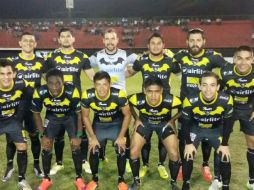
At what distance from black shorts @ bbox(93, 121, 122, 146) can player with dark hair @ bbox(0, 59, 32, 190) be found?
3.52 feet

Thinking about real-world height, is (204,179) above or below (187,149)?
below

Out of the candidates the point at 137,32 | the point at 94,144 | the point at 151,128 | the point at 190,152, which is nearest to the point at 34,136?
the point at 94,144

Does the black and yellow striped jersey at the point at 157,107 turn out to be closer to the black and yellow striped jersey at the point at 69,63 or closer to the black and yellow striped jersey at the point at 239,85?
the black and yellow striped jersey at the point at 239,85

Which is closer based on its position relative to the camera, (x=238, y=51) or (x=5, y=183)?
(x=238, y=51)

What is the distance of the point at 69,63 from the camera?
5566mm

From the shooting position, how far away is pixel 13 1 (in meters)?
31.5

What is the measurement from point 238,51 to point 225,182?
189 centimetres

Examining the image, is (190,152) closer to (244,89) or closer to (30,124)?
(244,89)

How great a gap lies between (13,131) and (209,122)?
2.84 metres

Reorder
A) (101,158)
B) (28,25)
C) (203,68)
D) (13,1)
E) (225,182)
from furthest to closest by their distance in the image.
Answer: (13,1)
(28,25)
(101,158)
(203,68)
(225,182)

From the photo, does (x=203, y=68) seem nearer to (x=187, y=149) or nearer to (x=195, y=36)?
(x=195, y=36)

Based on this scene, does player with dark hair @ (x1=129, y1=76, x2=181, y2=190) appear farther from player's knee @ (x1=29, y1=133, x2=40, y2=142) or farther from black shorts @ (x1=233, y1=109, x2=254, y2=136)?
player's knee @ (x1=29, y1=133, x2=40, y2=142)

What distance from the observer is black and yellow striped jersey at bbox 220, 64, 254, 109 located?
4879 millimetres

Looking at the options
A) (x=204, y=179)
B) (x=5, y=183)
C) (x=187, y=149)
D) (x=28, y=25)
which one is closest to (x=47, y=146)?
(x=5, y=183)
